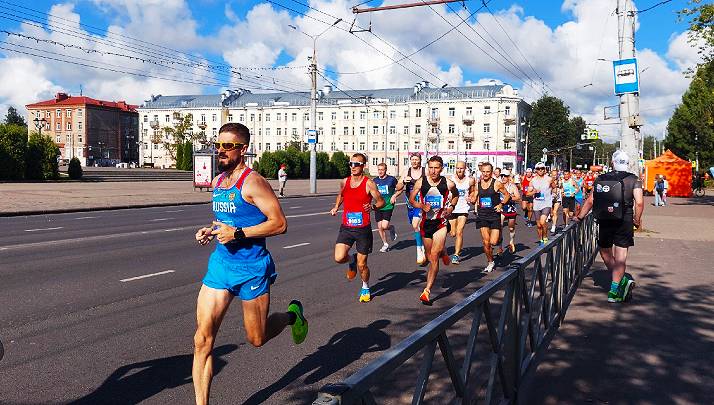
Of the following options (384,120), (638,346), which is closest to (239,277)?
(638,346)

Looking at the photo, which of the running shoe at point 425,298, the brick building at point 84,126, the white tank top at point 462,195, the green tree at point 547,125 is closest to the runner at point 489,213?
the white tank top at point 462,195

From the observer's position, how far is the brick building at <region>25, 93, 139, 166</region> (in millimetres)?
120250

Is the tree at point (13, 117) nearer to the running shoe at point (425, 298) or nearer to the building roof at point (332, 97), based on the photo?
the building roof at point (332, 97)

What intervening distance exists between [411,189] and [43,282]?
16.9 ft

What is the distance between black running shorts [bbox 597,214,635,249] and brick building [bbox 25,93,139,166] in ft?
398

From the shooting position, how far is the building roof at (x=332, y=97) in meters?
96.3

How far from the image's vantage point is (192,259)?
1090cm

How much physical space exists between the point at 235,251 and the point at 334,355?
5.51 ft

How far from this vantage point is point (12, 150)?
130 feet

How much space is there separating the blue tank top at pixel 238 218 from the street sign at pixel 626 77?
13.4 meters

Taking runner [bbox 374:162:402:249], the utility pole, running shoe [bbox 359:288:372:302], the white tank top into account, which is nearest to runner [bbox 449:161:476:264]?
the white tank top

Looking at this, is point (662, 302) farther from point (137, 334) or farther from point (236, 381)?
point (137, 334)

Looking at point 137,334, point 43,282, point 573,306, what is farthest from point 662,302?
point 43,282

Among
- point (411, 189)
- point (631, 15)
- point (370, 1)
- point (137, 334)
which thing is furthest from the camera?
point (370, 1)
